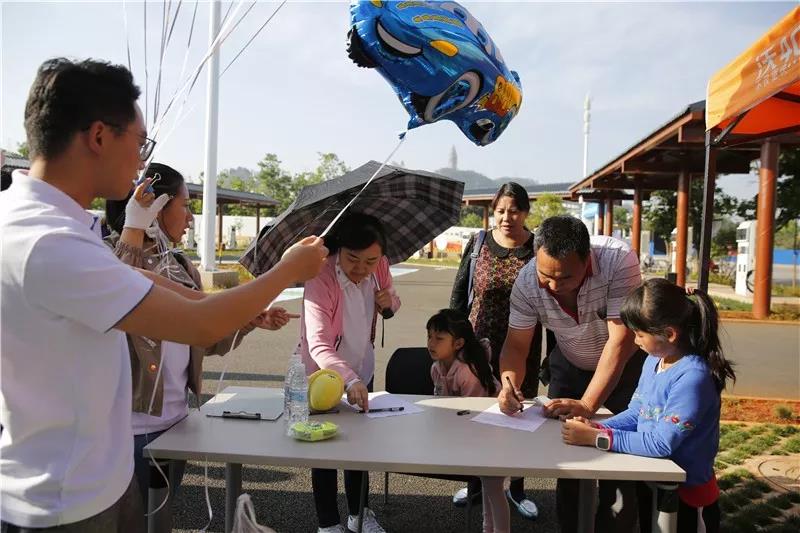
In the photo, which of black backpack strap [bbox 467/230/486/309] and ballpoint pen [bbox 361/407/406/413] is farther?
black backpack strap [bbox 467/230/486/309]

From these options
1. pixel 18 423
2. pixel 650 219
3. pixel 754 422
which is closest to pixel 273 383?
pixel 754 422

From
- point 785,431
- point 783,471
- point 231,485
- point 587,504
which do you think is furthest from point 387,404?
point 785,431

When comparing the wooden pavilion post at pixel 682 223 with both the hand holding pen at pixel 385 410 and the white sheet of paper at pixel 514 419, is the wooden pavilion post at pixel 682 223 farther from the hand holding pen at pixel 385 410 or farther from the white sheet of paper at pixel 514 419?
the hand holding pen at pixel 385 410

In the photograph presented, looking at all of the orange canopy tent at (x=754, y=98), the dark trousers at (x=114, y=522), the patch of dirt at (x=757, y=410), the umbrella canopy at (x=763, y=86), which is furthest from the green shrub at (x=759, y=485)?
the dark trousers at (x=114, y=522)

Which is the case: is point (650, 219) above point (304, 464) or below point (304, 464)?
above

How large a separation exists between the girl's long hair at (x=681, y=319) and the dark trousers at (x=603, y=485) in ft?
1.99

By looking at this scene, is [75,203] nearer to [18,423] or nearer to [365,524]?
[18,423]

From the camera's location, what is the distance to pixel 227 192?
80.2ft

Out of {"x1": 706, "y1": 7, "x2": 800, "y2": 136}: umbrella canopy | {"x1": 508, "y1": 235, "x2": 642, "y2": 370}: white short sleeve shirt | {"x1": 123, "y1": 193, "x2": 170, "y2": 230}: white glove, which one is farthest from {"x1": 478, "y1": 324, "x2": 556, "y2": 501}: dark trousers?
{"x1": 123, "y1": 193, "x2": 170, "y2": 230}: white glove

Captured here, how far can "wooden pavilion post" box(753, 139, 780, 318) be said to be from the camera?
10.4 meters

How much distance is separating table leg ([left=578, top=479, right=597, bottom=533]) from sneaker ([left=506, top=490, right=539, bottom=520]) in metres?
1.02

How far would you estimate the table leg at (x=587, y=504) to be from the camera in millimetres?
2352

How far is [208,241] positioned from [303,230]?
1134 centimetres

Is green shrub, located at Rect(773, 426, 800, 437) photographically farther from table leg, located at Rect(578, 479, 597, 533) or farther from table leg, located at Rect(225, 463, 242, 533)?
table leg, located at Rect(225, 463, 242, 533)
